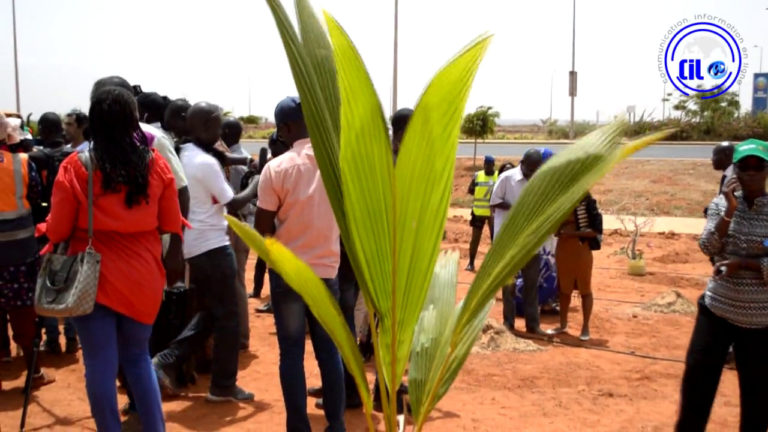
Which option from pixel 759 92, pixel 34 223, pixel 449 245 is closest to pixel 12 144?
pixel 34 223

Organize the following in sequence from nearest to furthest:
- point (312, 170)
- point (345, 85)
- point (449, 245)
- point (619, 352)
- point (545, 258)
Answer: point (345, 85) < point (312, 170) < point (619, 352) < point (545, 258) < point (449, 245)

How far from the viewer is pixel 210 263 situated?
4.63 m

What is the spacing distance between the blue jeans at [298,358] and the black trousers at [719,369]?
1.72m

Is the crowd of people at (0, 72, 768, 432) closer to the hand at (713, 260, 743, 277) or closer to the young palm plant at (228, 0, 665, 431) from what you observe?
the hand at (713, 260, 743, 277)

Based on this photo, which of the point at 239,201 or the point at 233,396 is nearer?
the point at 239,201

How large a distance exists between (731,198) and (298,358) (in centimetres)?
225

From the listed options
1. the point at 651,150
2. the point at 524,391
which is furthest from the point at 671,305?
the point at 651,150

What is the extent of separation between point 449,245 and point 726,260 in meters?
10.1

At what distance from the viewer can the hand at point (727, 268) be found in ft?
11.8

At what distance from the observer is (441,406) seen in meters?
5.07

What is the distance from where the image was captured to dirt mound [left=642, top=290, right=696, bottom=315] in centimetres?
824

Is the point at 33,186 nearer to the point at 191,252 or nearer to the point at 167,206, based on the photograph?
the point at 191,252

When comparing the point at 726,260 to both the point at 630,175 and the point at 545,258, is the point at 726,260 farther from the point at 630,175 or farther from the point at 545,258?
the point at 630,175

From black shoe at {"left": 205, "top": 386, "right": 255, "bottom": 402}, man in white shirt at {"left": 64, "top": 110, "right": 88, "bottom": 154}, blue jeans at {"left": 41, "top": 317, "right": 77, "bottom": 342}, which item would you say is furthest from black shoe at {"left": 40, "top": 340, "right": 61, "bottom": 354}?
black shoe at {"left": 205, "top": 386, "right": 255, "bottom": 402}
